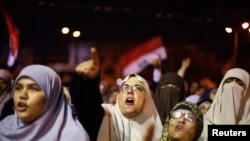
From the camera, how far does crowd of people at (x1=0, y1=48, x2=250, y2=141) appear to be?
114 inches

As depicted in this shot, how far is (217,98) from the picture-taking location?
4.26 metres

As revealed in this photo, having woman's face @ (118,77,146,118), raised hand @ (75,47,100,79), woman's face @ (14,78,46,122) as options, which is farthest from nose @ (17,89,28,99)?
woman's face @ (118,77,146,118)

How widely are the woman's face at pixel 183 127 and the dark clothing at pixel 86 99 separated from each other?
460mm

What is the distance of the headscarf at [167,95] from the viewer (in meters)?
4.52

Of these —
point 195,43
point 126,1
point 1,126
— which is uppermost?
point 126,1

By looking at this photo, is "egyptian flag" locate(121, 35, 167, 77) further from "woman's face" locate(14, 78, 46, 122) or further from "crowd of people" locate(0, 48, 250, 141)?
"woman's face" locate(14, 78, 46, 122)

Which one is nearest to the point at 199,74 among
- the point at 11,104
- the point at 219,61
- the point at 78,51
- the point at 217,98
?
the point at 219,61

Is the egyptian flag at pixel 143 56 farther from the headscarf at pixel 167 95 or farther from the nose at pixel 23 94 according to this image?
the nose at pixel 23 94

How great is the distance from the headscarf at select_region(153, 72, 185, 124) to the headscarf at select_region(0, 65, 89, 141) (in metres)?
1.59

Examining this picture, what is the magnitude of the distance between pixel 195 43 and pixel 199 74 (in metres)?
0.96

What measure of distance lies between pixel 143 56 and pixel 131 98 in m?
6.57

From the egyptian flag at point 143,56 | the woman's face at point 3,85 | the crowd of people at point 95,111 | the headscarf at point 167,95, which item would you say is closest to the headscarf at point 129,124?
the crowd of people at point 95,111

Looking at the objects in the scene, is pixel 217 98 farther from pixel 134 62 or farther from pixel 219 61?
pixel 219 61

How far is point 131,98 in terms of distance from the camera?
3.61 m
